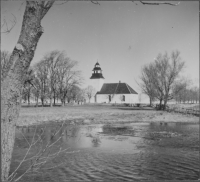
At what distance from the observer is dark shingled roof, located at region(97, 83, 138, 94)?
299ft

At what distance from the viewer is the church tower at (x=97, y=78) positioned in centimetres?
9500

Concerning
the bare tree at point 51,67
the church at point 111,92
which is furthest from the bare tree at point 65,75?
the church at point 111,92

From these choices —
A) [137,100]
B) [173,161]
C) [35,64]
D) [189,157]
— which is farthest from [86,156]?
[137,100]

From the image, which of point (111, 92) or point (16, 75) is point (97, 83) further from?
point (16, 75)

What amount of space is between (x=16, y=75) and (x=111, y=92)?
8937cm

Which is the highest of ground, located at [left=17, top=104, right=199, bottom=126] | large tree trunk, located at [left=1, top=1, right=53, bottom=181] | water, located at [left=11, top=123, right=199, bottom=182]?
large tree trunk, located at [left=1, top=1, right=53, bottom=181]

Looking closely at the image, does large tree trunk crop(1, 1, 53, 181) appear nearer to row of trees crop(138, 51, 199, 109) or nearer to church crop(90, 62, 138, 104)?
row of trees crop(138, 51, 199, 109)

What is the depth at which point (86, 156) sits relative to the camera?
9.82 metres

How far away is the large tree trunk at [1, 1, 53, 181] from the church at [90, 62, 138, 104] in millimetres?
86522

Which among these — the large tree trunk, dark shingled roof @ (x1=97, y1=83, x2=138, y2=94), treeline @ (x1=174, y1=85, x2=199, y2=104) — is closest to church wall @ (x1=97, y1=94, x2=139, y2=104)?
dark shingled roof @ (x1=97, y1=83, x2=138, y2=94)

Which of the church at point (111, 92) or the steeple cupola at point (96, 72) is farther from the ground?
the steeple cupola at point (96, 72)

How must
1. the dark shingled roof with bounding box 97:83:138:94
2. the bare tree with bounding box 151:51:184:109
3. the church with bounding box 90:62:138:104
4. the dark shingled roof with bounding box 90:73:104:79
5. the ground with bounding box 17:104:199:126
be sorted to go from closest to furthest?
the ground with bounding box 17:104:199:126 → the bare tree with bounding box 151:51:184:109 → the church with bounding box 90:62:138:104 → the dark shingled roof with bounding box 97:83:138:94 → the dark shingled roof with bounding box 90:73:104:79

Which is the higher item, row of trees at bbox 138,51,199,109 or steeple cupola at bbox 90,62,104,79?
Answer: steeple cupola at bbox 90,62,104,79

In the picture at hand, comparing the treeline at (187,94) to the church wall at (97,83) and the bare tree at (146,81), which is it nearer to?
the bare tree at (146,81)
